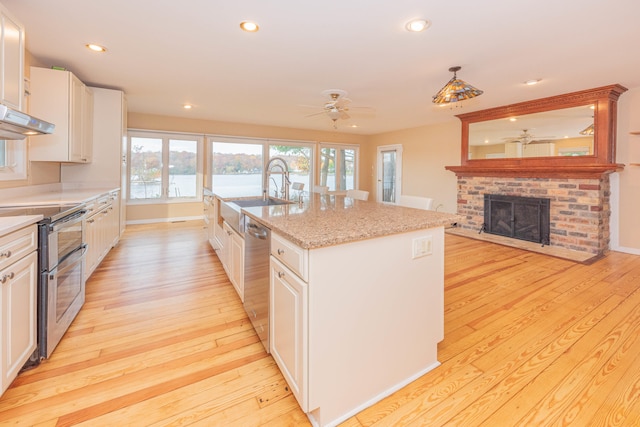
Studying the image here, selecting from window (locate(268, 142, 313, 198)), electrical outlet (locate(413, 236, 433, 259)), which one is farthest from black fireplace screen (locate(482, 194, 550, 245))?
window (locate(268, 142, 313, 198))

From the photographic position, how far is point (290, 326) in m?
1.38

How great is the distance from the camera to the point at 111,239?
3.70m


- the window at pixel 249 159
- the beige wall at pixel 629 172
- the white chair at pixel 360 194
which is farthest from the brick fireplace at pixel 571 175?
the window at pixel 249 159

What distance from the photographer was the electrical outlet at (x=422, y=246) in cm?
155

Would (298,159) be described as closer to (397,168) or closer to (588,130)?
(397,168)

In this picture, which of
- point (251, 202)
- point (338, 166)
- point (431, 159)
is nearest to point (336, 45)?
point (251, 202)

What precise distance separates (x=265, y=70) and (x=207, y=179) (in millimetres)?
3845

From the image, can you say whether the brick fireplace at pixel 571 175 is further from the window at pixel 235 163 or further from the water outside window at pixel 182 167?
the water outside window at pixel 182 167

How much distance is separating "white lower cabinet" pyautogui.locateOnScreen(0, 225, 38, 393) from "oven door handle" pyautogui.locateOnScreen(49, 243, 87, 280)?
0.12 meters

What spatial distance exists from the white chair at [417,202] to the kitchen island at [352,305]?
1.90 feet

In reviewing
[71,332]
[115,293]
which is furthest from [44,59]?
[71,332]

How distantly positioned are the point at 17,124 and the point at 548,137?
6063 millimetres

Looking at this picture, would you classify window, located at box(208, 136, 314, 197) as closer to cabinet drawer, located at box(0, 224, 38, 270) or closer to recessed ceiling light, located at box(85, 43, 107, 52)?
recessed ceiling light, located at box(85, 43, 107, 52)

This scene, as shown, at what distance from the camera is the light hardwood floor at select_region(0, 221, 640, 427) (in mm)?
1361
